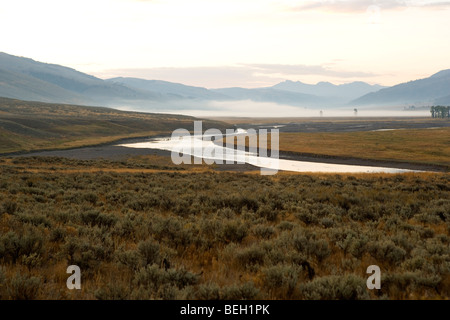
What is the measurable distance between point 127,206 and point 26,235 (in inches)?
237

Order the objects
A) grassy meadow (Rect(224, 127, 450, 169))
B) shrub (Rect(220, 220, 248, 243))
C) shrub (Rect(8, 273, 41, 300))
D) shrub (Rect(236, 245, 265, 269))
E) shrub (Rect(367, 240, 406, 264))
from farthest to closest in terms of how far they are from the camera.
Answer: grassy meadow (Rect(224, 127, 450, 169)) → shrub (Rect(220, 220, 248, 243)) → shrub (Rect(367, 240, 406, 264)) → shrub (Rect(236, 245, 265, 269)) → shrub (Rect(8, 273, 41, 300))

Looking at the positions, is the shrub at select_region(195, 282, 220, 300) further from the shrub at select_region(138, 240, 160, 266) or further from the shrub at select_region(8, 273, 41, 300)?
the shrub at select_region(8, 273, 41, 300)

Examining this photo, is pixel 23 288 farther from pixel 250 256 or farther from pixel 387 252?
pixel 387 252

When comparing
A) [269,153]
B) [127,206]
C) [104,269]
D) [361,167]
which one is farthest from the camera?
[269,153]

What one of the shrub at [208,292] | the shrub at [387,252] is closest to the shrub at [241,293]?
the shrub at [208,292]

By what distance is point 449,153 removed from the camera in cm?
6256

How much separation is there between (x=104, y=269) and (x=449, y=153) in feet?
230

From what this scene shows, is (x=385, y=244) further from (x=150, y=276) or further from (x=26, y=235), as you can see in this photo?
(x=26, y=235)

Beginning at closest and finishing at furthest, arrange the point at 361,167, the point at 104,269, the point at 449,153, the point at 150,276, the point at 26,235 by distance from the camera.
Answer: the point at 150,276 → the point at 104,269 → the point at 26,235 → the point at 361,167 → the point at 449,153

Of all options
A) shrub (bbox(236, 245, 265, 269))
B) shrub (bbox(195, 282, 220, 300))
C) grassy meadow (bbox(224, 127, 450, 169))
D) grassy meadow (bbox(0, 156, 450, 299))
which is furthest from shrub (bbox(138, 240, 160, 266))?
grassy meadow (bbox(224, 127, 450, 169))

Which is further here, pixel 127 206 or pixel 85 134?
pixel 85 134

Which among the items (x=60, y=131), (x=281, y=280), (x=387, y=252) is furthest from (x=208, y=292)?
(x=60, y=131)
